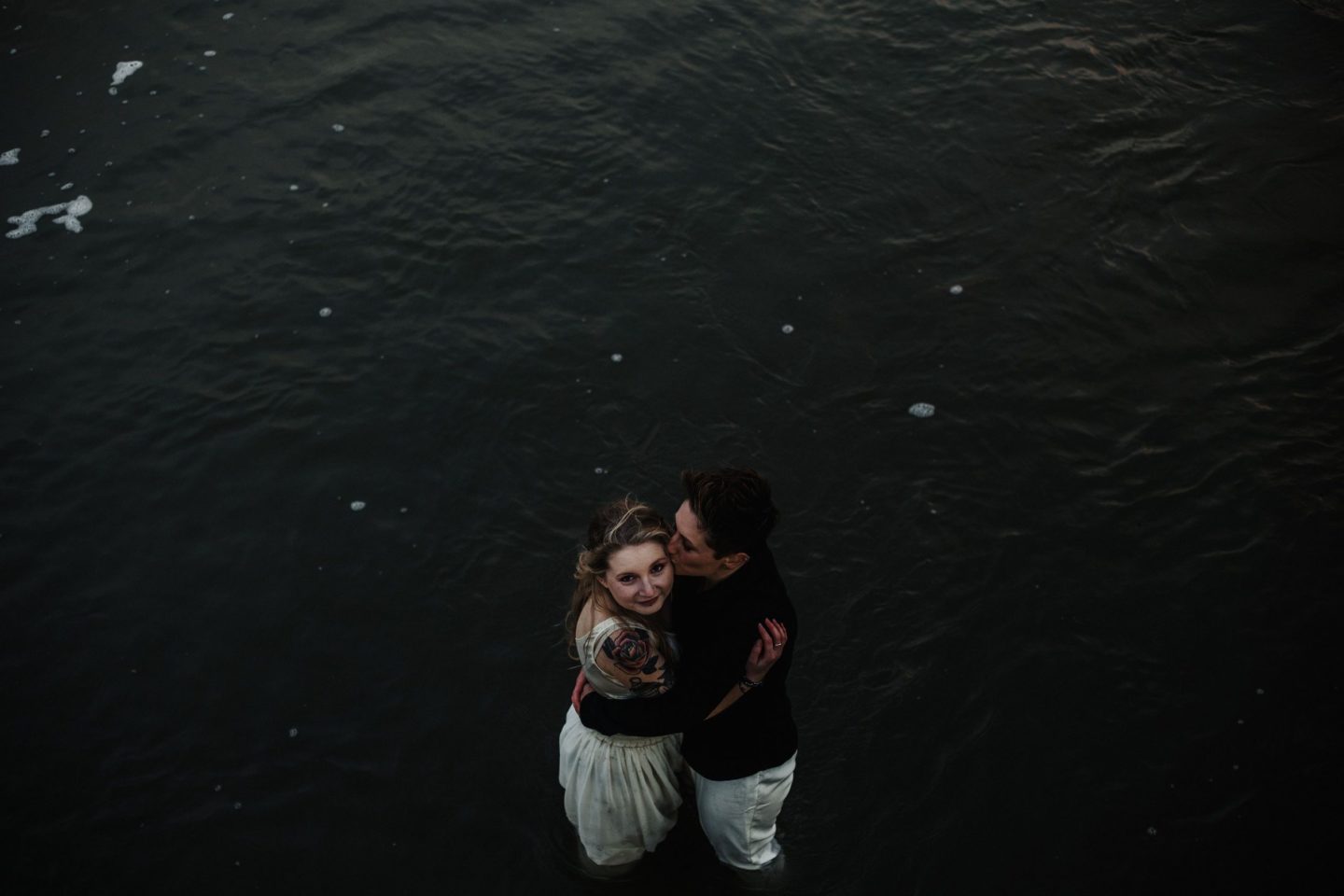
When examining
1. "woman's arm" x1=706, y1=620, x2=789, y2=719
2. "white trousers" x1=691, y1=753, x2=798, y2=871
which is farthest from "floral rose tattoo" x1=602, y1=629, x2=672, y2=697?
"white trousers" x1=691, y1=753, x2=798, y2=871

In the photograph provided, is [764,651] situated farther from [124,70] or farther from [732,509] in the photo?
[124,70]

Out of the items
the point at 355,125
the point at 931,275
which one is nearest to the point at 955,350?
the point at 931,275

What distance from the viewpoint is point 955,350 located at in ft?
28.8

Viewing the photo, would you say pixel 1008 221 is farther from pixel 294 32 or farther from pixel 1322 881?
pixel 294 32

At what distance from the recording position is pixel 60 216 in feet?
33.0

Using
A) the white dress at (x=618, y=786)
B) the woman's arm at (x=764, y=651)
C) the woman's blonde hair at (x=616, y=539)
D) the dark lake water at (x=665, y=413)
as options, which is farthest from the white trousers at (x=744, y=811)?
the woman's blonde hair at (x=616, y=539)

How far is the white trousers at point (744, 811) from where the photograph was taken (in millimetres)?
5031

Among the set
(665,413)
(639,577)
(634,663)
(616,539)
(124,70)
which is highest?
(616,539)

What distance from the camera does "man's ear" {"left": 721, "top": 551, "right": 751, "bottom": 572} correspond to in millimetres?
4484

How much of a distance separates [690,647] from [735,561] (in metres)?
0.46

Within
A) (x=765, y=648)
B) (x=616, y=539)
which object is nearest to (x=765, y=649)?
(x=765, y=648)

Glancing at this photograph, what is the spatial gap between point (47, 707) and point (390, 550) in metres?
2.32

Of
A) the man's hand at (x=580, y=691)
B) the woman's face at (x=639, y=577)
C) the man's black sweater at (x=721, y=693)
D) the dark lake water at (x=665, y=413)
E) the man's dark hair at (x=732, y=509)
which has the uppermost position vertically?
the man's dark hair at (x=732, y=509)

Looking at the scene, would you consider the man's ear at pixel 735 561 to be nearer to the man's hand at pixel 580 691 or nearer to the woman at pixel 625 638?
the woman at pixel 625 638
